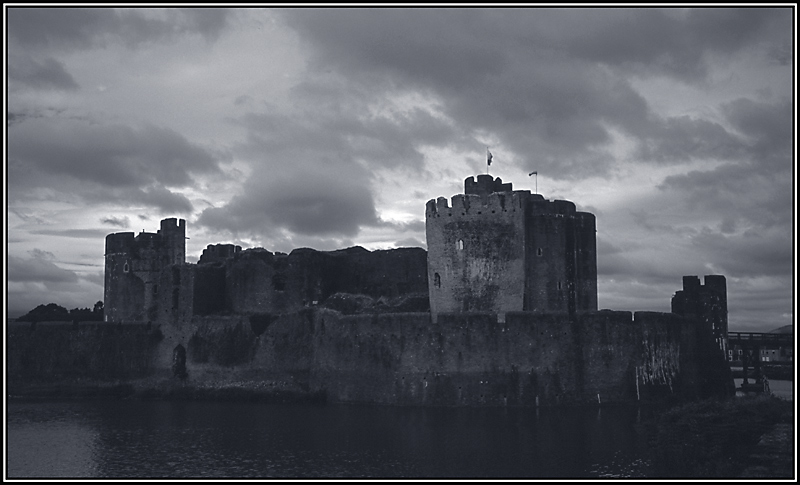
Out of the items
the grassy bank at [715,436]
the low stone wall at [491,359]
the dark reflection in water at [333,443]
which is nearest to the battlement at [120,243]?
the low stone wall at [491,359]

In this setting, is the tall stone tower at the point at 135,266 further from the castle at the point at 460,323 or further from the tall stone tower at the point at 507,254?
the tall stone tower at the point at 507,254

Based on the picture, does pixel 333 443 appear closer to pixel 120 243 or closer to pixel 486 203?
pixel 486 203

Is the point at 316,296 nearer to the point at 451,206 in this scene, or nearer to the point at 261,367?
the point at 261,367

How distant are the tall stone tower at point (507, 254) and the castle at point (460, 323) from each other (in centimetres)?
5

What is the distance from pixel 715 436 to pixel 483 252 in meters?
18.9

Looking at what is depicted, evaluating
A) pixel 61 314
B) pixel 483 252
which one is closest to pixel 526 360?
pixel 483 252

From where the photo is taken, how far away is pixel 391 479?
72.9 feet

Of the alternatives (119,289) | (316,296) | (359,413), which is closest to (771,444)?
(359,413)

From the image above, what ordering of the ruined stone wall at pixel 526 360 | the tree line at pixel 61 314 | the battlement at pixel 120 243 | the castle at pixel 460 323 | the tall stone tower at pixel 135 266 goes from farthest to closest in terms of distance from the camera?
the tree line at pixel 61 314, the battlement at pixel 120 243, the tall stone tower at pixel 135 266, the castle at pixel 460 323, the ruined stone wall at pixel 526 360

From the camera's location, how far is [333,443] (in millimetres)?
27594

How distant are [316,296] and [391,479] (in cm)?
2650

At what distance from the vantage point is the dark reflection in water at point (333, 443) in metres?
23.7

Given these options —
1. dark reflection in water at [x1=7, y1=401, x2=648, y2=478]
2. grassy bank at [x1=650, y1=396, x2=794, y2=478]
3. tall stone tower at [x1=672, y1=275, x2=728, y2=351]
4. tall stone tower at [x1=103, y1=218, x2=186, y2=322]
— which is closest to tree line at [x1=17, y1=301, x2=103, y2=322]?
tall stone tower at [x1=103, y1=218, x2=186, y2=322]

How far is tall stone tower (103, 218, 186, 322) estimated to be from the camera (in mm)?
54469
